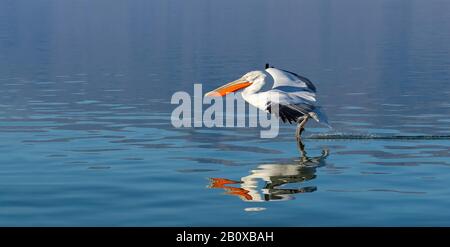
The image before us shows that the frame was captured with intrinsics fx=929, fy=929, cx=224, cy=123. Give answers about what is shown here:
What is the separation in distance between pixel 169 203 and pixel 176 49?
2043 inches

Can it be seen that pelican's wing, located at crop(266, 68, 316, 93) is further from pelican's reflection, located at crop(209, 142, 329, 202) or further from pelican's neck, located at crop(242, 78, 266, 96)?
pelican's reflection, located at crop(209, 142, 329, 202)

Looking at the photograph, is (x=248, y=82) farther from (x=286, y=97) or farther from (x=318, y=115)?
(x=318, y=115)

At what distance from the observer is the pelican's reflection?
1792cm

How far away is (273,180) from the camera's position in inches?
768

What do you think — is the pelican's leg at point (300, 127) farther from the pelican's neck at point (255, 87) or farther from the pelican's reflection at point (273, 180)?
the pelican's reflection at point (273, 180)

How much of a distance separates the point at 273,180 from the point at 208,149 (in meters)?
4.84

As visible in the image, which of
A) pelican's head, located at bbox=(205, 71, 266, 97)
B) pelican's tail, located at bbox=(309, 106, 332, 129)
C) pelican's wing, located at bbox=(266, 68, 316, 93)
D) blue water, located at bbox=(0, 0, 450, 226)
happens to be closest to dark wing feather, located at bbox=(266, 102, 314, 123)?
pelican's tail, located at bbox=(309, 106, 332, 129)

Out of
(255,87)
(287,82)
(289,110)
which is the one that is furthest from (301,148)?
(255,87)

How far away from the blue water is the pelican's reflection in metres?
0.04

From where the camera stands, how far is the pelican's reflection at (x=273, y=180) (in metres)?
17.9

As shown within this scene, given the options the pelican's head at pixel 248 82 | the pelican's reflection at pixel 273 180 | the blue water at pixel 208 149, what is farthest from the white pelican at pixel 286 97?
the pelican's reflection at pixel 273 180

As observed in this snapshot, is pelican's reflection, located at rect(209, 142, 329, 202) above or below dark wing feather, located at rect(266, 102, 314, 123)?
below
